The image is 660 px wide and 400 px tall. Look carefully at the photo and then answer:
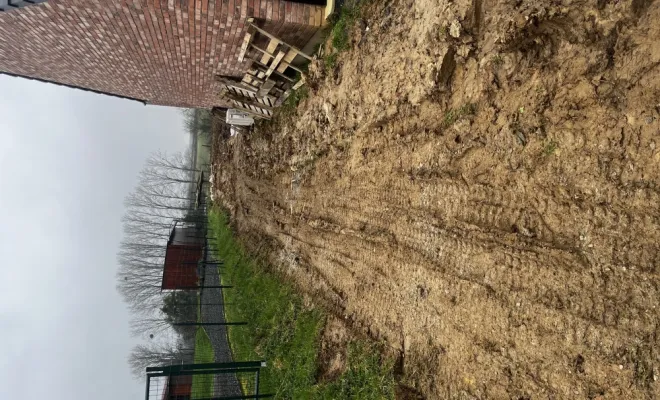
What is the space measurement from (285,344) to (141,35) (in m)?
6.35

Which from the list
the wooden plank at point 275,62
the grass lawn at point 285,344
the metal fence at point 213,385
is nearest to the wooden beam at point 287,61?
the wooden plank at point 275,62

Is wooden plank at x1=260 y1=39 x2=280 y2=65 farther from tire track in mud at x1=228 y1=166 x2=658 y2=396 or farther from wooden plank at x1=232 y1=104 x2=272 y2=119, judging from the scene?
tire track in mud at x1=228 y1=166 x2=658 y2=396

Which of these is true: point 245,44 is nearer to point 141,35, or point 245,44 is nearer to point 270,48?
point 270,48

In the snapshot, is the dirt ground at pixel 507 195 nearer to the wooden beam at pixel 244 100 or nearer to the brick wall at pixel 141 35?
the brick wall at pixel 141 35

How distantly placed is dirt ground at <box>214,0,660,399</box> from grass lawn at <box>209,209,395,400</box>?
53 cm

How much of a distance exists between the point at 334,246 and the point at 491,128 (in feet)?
11.5

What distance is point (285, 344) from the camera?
322 inches

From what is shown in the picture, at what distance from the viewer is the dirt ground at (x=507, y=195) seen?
2920mm

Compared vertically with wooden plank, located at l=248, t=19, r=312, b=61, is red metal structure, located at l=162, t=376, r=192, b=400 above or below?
below

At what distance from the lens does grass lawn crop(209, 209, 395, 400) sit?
5.42 m

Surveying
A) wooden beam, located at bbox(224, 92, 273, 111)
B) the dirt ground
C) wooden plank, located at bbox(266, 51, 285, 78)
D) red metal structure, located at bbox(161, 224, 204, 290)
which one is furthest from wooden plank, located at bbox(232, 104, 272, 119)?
red metal structure, located at bbox(161, 224, 204, 290)

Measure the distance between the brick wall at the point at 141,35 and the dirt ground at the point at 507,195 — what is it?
1.73 metres

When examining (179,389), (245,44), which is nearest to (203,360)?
(179,389)

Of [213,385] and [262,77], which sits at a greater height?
[262,77]
